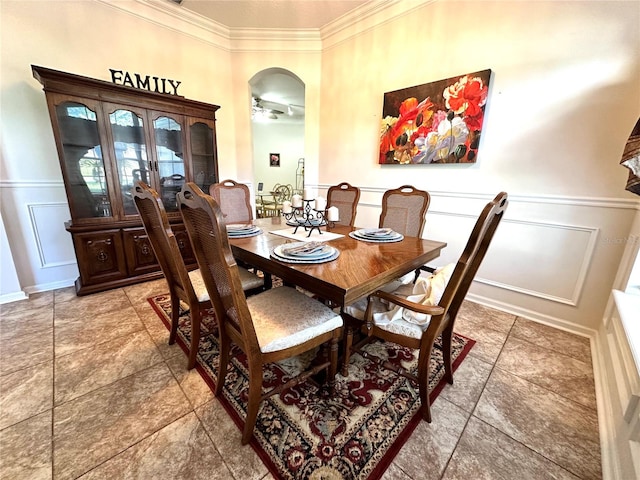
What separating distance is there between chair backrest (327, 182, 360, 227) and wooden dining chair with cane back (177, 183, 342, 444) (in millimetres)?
1226

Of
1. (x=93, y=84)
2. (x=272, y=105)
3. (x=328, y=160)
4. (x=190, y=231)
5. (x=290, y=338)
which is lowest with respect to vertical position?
(x=290, y=338)

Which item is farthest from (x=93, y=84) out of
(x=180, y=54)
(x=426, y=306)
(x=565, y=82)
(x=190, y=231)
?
(x=565, y=82)

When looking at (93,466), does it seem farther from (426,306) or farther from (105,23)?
(105,23)

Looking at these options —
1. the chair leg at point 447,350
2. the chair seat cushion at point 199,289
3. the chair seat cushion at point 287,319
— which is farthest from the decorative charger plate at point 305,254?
the chair leg at point 447,350

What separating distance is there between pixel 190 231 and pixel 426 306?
1042 mm

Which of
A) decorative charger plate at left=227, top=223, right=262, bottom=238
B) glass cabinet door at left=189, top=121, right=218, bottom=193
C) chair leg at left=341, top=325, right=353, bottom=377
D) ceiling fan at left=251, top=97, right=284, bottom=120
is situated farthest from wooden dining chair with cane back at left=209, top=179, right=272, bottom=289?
ceiling fan at left=251, top=97, right=284, bottom=120

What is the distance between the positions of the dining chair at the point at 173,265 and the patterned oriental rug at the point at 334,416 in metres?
0.29

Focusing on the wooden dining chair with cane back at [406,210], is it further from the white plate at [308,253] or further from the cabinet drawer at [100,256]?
the cabinet drawer at [100,256]

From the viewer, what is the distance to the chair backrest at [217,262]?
82cm

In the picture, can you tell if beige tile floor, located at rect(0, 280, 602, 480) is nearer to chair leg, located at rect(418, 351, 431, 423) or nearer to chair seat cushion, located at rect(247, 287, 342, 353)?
chair leg, located at rect(418, 351, 431, 423)

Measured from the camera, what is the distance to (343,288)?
0.93 m

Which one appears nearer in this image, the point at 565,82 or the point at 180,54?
the point at 565,82

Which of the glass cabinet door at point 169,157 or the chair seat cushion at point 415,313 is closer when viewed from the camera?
the chair seat cushion at point 415,313

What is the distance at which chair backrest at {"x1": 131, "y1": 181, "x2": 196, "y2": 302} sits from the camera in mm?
1182
